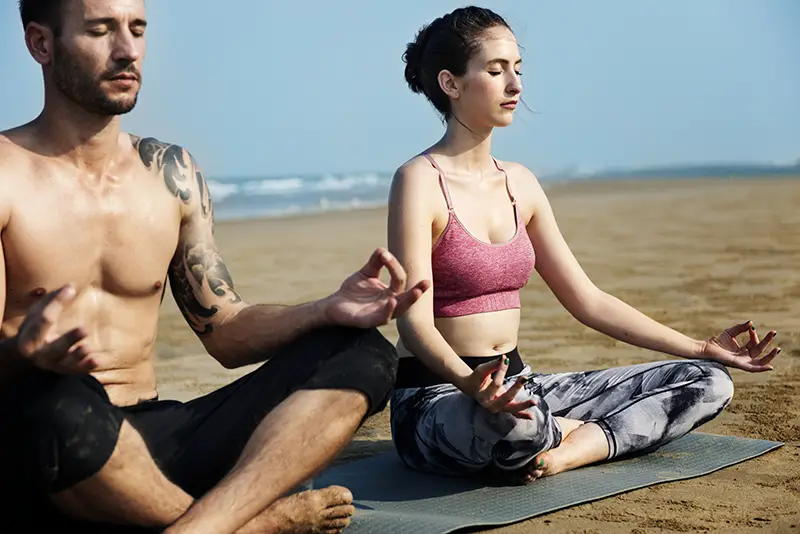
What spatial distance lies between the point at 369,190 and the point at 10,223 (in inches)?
1178

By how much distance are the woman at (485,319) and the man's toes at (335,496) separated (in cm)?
68

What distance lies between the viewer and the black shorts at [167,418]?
3008 millimetres

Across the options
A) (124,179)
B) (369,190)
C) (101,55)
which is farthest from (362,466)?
(369,190)

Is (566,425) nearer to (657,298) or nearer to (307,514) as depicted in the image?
(307,514)

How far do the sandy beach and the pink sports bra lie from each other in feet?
2.85

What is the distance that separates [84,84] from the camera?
11.6ft

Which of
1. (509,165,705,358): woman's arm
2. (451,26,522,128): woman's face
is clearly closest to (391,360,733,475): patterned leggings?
(509,165,705,358): woman's arm

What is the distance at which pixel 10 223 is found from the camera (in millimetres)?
3436

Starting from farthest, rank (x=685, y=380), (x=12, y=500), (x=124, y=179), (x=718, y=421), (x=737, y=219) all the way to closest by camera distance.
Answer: (x=737, y=219), (x=718, y=421), (x=685, y=380), (x=124, y=179), (x=12, y=500)

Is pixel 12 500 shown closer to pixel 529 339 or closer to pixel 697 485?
pixel 697 485

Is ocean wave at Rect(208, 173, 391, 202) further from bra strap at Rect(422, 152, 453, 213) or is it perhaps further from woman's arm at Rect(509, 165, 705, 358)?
bra strap at Rect(422, 152, 453, 213)

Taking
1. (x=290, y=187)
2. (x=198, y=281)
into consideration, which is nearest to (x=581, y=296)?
(x=198, y=281)

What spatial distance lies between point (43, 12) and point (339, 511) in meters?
1.73

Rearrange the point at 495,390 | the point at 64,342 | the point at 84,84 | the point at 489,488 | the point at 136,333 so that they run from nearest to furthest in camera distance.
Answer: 1. the point at 64,342
2. the point at 84,84
3. the point at 136,333
4. the point at 495,390
5. the point at 489,488
